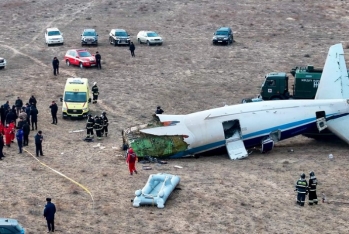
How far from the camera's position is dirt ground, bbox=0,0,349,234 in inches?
1168

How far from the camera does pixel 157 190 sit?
102 feet

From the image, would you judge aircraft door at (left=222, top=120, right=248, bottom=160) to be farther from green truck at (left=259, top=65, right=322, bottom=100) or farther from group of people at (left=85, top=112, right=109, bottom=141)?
green truck at (left=259, top=65, right=322, bottom=100)

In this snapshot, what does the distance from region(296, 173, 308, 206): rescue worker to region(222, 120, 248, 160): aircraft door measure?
752 centimetres

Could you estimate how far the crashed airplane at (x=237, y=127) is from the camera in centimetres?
3788

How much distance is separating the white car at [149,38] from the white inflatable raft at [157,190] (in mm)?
35141

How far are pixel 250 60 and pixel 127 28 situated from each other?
16.7 m

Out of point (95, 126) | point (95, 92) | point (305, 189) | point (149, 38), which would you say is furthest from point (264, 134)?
point (149, 38)

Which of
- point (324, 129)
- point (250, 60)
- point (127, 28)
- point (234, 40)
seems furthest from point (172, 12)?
point (324, 129)

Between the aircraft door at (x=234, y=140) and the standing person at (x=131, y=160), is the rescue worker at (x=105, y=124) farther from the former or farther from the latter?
the standing person at (x=131, y=160)

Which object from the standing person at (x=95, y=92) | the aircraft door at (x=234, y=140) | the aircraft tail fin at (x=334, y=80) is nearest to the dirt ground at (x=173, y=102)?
the aircraft door at (x=234, y=140)

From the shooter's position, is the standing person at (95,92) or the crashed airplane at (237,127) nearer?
the crashed airplane at (237,127)

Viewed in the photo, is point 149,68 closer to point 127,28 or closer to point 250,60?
point 250,60

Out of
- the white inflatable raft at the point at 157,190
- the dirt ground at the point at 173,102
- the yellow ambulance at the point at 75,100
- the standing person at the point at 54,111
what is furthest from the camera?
the yellow ambulance at the point at 75,100

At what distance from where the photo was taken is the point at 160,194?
30391 mm
